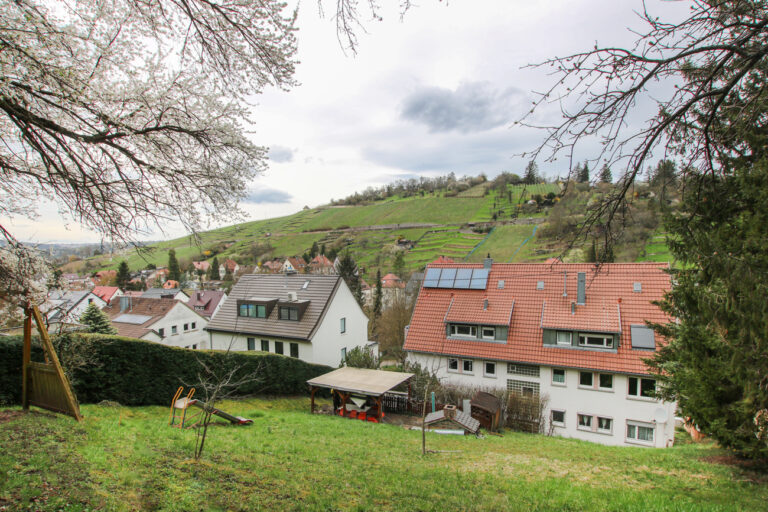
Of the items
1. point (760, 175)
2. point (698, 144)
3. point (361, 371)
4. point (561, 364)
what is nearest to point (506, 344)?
point (561, 364)

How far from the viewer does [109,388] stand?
39.5 feet

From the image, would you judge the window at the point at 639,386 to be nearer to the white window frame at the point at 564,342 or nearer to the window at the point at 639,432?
the window at the point at 639,432

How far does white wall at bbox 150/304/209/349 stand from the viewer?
1340 inches

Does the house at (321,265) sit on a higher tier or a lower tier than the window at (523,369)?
higher

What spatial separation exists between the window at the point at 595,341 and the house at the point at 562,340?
0.15ft

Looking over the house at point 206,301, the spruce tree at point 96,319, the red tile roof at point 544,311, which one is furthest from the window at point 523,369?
the house at point 206,301

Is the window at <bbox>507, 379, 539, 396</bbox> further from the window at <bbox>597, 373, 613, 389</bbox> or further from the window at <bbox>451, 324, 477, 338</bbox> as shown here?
the window at <bbox>451, 324, 477, 338</bbox>

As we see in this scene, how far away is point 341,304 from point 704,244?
74.9 ft

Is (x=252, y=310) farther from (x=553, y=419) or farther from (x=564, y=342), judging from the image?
(x=564, y=342)

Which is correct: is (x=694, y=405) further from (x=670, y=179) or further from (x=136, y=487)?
(x=136, y=487)

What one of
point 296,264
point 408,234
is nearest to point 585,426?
point 296,264

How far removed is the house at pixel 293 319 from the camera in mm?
23281

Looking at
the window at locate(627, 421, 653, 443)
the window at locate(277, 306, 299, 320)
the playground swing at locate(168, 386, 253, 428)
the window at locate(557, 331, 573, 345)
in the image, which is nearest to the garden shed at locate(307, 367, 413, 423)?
the playground swing at locate(168, 386, 253, 428)

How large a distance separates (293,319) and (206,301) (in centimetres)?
3093
